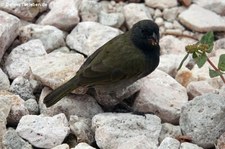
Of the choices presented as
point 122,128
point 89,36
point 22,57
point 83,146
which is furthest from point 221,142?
point 22,57

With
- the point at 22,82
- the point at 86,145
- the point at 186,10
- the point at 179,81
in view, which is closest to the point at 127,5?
the point at 186,10

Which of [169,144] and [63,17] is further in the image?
[63,17]

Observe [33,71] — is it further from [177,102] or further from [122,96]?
[177,102]

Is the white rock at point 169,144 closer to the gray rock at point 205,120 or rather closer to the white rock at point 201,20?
the gray rock at point 205,120

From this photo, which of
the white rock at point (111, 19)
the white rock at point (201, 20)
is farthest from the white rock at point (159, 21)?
the white rock at point (111, 19)

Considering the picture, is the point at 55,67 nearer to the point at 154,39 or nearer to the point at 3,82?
the point at 3,82
